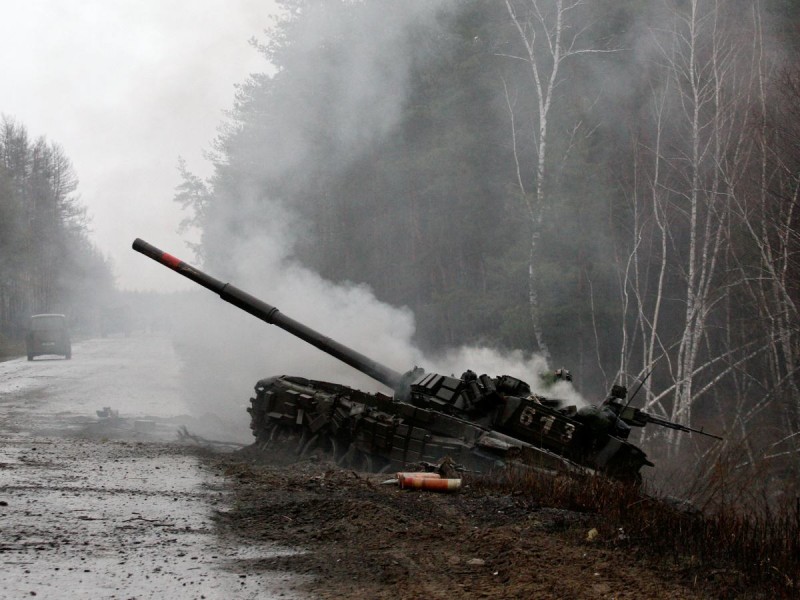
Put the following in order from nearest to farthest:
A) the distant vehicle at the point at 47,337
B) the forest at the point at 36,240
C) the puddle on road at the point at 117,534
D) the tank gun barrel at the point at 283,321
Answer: the puddle on road at the point at 117,534 < the tank gun barrel at the point at 283,321 < the distant vehicle at the point at 47,337 < the forest at the point at 36,240

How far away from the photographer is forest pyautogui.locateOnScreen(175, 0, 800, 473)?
18.2m

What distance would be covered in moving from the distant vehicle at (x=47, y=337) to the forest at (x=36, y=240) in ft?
57.7

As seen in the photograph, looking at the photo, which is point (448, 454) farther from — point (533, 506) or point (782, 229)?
point (782, 229)

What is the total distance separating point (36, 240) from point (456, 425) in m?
55.3

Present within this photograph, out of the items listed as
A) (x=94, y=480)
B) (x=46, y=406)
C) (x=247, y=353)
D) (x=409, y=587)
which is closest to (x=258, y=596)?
(x=409, y=587)

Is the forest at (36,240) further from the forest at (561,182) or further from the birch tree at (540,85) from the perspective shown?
the birch tree at (540,85)

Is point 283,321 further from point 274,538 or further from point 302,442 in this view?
point 274,538

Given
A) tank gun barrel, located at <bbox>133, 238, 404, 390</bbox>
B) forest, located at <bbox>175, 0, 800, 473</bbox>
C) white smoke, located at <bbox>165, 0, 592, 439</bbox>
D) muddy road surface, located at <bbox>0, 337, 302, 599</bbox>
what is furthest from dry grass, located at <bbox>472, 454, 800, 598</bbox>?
white smoke, located at <bbox>165, 0, 592, 439</bbox>

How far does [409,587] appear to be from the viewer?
5523 mm

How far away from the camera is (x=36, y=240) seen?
195 ft

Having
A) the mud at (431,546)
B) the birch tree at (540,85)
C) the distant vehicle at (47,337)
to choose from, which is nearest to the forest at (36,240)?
the distant vehicle at (47,337)

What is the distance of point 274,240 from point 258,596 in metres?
25.5

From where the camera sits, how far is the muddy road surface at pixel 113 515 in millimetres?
5410

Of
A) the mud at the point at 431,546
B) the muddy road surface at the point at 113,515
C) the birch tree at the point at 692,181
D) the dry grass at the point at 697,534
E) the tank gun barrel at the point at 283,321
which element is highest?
the birch tree at the point at 692,181
